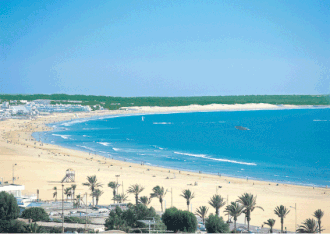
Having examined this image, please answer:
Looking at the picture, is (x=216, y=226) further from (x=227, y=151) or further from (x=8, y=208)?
(x=227, y=151)

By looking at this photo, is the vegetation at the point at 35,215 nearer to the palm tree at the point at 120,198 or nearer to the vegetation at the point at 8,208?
the vegetation at the point at 8,208

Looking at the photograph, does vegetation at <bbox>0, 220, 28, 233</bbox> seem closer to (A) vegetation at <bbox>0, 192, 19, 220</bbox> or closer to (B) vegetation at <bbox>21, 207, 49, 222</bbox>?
(A) vegetation at <bbox>0, 192, 19, 220</bbox>

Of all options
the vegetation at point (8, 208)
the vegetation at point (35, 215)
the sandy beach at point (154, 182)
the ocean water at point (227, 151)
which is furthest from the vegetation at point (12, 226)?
the ocean water at point (227, 151)

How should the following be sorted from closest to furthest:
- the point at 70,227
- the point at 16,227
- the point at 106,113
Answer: the point at 16,227
the point at 70,227
the point at 106,113

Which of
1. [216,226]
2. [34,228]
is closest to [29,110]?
[34,228]

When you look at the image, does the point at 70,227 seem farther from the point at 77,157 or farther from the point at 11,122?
the point at 11,122

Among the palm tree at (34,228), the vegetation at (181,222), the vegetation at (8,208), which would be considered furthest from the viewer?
the vegetation at (181,222)

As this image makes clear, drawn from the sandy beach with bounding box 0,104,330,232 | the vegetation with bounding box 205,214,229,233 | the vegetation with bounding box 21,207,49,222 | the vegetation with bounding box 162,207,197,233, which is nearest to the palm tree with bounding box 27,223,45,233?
the vegetation with bounding box 21,207,49,222

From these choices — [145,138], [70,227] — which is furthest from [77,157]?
[70,227]

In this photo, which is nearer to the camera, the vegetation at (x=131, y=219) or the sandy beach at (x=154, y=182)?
the vegetation at (x=131, y=219)
